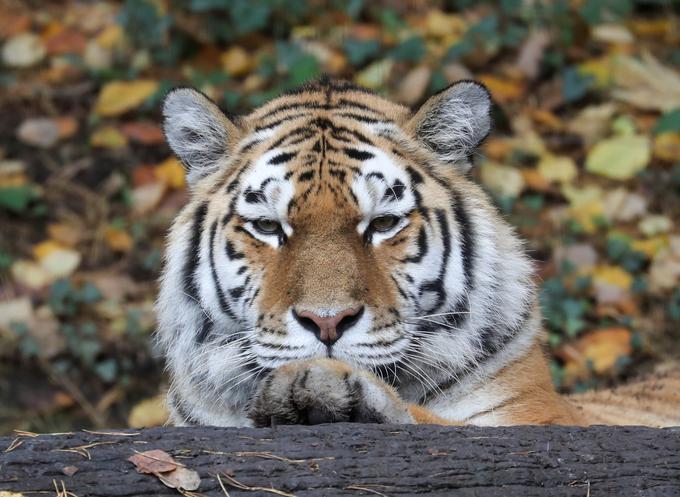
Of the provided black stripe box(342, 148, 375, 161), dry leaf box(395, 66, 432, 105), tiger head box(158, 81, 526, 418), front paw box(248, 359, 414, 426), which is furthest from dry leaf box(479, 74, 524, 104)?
front paw box(248, 359, 414, 426)

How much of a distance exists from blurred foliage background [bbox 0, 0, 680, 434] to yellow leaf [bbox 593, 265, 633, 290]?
11mm

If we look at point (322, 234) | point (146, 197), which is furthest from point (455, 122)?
point (146, 197)

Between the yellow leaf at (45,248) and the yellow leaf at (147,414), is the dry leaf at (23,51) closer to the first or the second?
the yellow leaf at (45,248)

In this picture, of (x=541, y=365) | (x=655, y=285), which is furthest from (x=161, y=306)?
(x=655, y=285)

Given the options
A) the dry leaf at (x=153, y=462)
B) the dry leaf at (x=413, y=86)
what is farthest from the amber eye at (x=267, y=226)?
the dry leaf at (x=413, y=86)

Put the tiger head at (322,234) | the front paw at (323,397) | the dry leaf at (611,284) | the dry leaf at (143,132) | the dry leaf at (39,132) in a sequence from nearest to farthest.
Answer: the front paw at (323,397) → the tiger head at (322,234) → the dry leaf at (611,284) → the dry leaf at (143,132) → the dry leaf at (39,132)

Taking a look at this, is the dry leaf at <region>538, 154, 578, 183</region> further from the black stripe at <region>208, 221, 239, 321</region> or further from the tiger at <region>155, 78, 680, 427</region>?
the black stripe at <region>208, 221, 239, 321</region>

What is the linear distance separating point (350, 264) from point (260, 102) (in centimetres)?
389

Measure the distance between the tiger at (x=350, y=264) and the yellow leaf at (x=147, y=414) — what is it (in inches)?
72.4

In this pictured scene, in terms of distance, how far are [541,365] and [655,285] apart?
2.88 m

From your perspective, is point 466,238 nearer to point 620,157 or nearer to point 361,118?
point 361,118

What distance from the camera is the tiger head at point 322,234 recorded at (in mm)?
3234

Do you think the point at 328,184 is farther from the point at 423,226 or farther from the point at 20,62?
the point at 20,62

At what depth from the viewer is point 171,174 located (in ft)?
23.2
